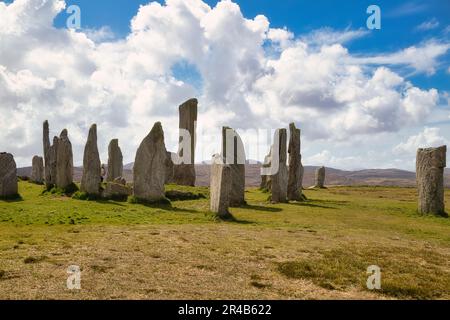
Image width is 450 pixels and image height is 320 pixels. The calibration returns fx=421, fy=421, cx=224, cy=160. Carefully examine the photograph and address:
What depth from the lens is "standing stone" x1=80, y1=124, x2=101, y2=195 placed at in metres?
26.5

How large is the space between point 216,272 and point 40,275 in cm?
411

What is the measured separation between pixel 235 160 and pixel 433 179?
12.1m

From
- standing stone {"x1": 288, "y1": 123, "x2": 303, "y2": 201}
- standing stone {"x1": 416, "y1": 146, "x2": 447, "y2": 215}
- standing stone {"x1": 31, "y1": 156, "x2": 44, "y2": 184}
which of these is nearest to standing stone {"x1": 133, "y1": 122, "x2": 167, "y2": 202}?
standing stone {"x1": 288, "y1": 123, "x2": 303, "y2": 201}

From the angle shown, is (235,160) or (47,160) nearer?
(235,160)

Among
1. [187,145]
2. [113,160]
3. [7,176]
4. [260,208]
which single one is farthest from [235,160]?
[113,160]

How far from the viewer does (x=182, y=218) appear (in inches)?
815

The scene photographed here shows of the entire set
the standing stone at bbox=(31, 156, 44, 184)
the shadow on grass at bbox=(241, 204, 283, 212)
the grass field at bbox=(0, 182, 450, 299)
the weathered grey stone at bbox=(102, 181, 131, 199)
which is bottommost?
the grass field at bbox=(0, 182, 450, 299)

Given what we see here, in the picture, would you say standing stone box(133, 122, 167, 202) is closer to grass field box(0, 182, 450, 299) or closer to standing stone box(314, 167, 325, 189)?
grass field box(0, 182, 450, 299)

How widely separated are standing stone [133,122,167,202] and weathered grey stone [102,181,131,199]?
1.49 m

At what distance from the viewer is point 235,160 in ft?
93.2

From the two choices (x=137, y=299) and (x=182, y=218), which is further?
(x=182, y=218)

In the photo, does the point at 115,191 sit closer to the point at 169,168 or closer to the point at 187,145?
the point at 169,168

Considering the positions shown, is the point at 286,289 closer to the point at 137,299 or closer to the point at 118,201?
the point at 137,299
